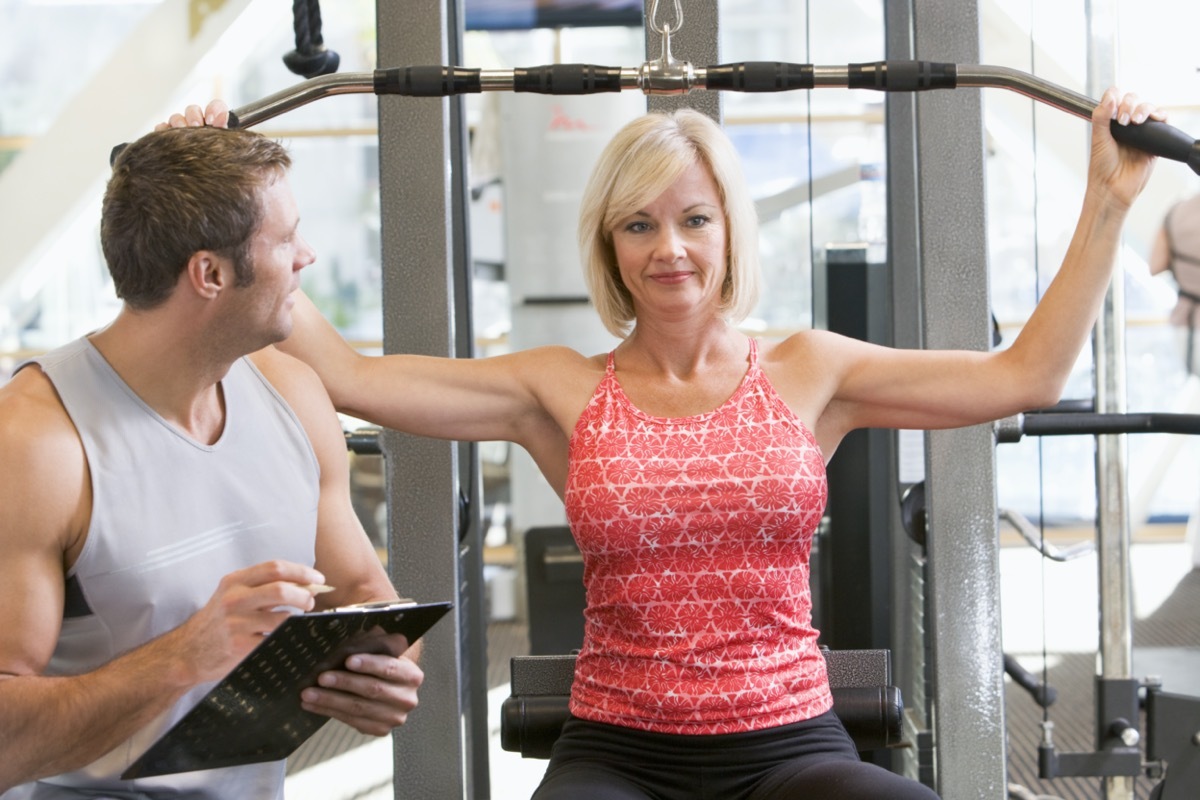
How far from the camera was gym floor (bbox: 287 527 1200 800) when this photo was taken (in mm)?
3258

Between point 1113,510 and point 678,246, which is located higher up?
point 678,246

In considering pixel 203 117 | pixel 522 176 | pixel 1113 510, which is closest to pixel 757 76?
pixel 203 117

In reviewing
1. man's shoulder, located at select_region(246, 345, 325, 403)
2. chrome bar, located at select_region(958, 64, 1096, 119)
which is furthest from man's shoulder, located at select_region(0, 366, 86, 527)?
chrome bar, located at select_region(958, 64, 1096, 119)

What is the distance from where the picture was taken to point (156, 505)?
1.39 metres

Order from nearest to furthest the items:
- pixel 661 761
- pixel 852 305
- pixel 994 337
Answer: pixel 661 761, pixel 994 337, pixel 852 305

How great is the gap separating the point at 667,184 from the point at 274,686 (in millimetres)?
832

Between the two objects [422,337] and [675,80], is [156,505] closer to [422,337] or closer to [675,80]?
[422,337]

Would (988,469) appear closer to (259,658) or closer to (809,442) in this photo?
(809,442)

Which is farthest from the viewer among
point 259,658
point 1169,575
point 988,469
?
point 1169,575

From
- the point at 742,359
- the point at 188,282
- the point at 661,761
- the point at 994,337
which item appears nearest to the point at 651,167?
the point at 742,359

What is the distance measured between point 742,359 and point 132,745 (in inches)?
36.1

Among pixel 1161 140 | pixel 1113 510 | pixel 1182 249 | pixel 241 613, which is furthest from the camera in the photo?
pixel 1182 249

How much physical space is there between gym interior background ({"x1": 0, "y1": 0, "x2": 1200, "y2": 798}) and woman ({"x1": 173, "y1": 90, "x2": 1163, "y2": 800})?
6.67 ft

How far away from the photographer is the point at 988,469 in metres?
1.98
